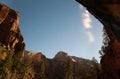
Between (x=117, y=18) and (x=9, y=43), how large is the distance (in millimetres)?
99266

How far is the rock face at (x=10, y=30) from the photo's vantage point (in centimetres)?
10478

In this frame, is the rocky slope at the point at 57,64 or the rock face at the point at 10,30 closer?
the rock face at the point at 10,30

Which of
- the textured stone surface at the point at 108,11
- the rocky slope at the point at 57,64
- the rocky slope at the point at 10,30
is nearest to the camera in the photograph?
the textured stone surface at the point at 108,11

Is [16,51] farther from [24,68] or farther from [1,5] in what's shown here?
[1,5]

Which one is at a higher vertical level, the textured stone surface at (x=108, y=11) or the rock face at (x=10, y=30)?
the rock face at (x=10, y=30)

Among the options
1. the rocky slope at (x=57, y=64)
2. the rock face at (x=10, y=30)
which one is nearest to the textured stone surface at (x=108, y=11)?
the rock face at (x=10, y=30)

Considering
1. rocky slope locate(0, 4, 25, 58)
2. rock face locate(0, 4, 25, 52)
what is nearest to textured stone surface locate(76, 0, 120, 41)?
rocky slope locate(0, 4, 25, 58)

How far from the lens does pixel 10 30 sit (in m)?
108

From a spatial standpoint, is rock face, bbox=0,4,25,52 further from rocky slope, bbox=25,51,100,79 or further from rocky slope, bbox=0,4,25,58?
rocky slope, bbox=25,51,100,79

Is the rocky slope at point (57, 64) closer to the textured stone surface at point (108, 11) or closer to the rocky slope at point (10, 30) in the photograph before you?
the rocky slope at point (10, 30)

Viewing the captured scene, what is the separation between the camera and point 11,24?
360ft

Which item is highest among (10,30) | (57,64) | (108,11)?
(10,30)

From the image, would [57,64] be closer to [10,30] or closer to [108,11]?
[10,30]

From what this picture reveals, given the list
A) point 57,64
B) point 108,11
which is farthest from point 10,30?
point 108,11
